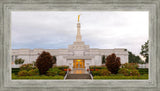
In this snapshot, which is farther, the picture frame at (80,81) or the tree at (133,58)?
the tree at (133,58)

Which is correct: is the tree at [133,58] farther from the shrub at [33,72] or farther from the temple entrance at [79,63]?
the shrub at [33,72]

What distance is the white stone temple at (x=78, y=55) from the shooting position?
2067cm

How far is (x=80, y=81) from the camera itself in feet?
13.9

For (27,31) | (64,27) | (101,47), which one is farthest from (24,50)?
(101,47)

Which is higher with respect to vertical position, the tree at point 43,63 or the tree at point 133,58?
the tree at point 43,63

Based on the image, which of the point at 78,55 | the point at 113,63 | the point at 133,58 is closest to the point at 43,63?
the point at 113,63

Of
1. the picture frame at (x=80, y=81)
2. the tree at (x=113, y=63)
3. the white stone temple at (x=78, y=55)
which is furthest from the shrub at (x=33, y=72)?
the white stone temple at (x=78, y=55)

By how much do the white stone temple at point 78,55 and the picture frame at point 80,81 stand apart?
15265 mm

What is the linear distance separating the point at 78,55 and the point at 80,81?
1810 centimetres

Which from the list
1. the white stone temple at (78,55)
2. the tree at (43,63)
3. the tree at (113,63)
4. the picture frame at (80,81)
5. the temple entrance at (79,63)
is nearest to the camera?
the picture frame at (80,81)

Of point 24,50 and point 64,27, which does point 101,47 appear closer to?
point 64,27

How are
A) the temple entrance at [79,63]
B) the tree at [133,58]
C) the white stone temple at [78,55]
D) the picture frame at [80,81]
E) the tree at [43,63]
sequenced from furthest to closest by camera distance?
1. the tree at [133,58]
2. the white stone temple at [78,55]
3. the temple entrance at [79,63]
4. the tree at [43,63]
5. the picture frame at [80,81]

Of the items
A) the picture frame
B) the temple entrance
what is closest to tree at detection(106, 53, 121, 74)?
the picture frame

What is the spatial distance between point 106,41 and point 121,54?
12.0 ft
